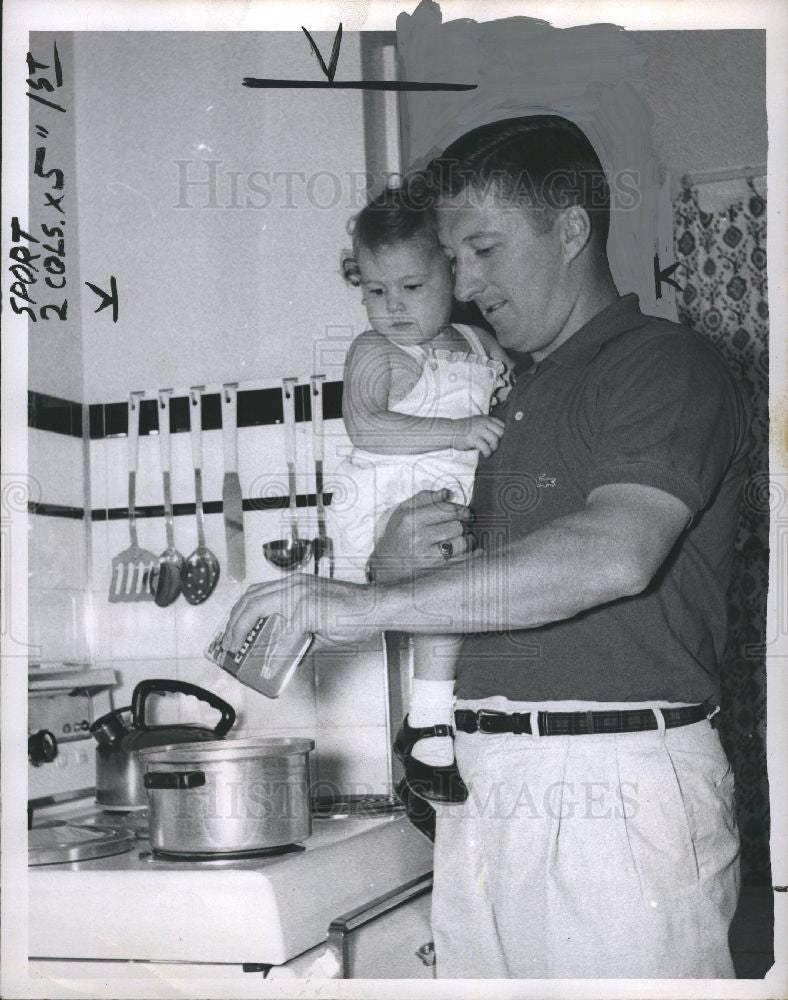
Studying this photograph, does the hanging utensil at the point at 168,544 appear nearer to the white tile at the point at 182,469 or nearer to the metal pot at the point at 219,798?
the white tile at the point at 182,469

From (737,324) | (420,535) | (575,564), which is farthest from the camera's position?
(737,324)

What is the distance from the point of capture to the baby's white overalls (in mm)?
1167

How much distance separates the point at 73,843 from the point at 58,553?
33 cm

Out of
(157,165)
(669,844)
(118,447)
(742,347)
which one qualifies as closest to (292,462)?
(118,447)

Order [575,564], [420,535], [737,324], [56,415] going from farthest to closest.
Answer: [737,324], [56,415], [420,535], [575,564]

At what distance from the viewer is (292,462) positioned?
4.38ft

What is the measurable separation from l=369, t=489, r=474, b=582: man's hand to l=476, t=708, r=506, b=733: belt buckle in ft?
0.59

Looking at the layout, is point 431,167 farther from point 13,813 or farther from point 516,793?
point 13,813

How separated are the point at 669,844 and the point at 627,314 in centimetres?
49

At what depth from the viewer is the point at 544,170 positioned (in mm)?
1086

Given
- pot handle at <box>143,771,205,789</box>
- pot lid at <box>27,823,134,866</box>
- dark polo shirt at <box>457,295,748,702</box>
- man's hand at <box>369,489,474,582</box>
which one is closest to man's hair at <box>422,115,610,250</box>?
dark polo shirt at <box>457,295,748,702</box>

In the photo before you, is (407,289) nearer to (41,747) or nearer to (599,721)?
(599,721)

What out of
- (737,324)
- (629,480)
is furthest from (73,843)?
(737,324)

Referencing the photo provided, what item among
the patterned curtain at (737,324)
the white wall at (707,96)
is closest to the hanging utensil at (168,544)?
the white wall at (707,96)
